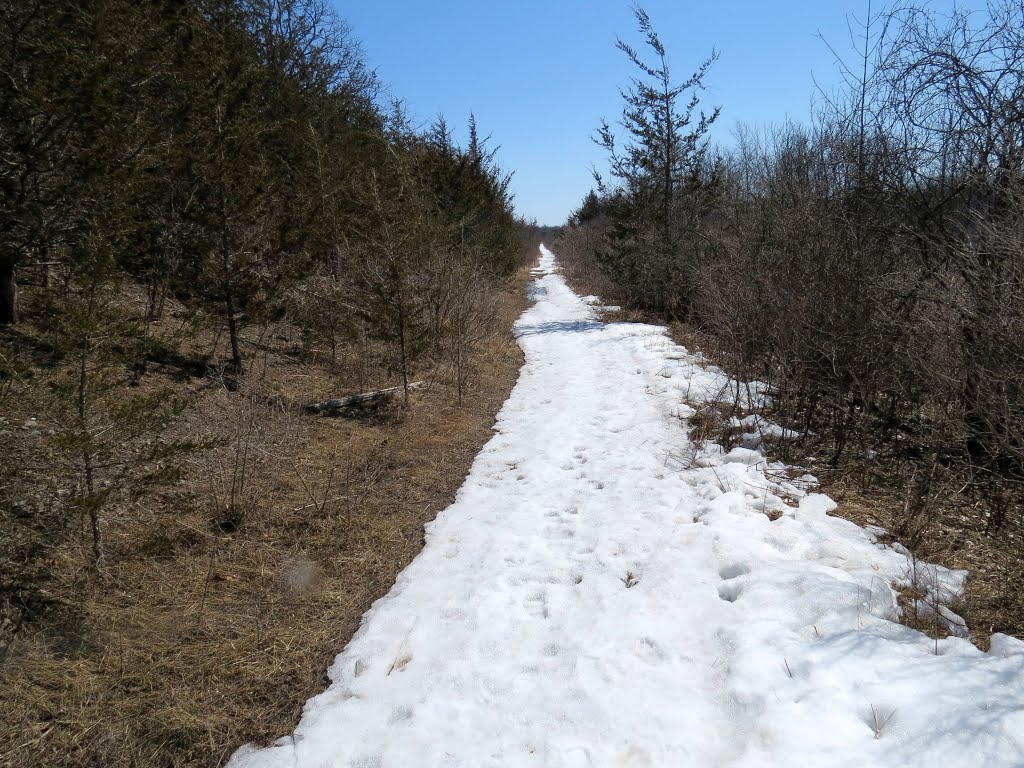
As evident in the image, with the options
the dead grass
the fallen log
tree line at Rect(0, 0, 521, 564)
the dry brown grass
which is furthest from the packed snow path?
the fallen log

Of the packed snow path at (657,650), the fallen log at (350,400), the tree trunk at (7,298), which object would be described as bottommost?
the packed snow path at (657,650)

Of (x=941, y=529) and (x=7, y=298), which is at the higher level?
(x=7, y=298)

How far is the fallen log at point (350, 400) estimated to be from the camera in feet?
24.4

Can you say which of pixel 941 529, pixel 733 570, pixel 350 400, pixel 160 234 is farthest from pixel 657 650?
pixel 160 234

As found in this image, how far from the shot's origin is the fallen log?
744 centimetres

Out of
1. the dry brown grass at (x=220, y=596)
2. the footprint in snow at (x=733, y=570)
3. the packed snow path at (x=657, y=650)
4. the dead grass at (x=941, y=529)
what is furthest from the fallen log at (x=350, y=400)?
the footprint in snow at (x=733, y=570)

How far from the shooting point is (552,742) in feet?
8.15

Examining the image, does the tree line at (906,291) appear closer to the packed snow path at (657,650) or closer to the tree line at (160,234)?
the packed snow path at (657,650)

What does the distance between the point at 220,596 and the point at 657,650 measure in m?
2.76

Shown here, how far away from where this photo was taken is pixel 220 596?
3672 mm

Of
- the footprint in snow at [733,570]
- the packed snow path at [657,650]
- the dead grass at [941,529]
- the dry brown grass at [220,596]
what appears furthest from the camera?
the footprint in snow at [733,570]

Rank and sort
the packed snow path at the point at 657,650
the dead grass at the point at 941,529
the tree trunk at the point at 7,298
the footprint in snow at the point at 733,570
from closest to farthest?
the packed snow path at the point at 657,650, the dead grass at the point at 941,529, the footprint in snow at the point at 733,570, the tree trunk at the point at 7,298

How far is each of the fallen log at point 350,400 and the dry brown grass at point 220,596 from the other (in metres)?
0.58

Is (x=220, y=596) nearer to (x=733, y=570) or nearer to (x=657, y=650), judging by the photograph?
(x=657, y=650)
